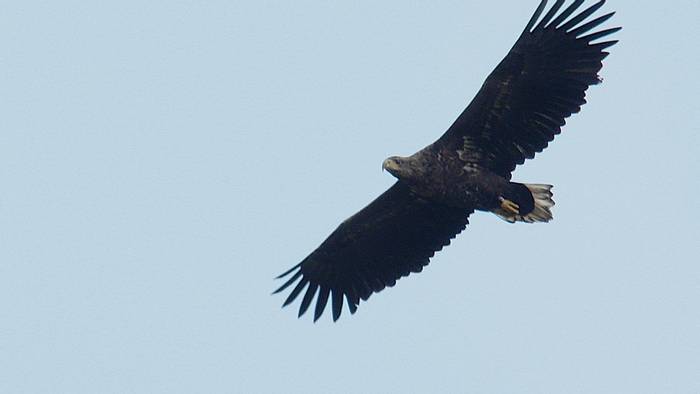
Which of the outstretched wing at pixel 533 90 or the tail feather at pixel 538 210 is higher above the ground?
the outstretched wing at pixel 533 90

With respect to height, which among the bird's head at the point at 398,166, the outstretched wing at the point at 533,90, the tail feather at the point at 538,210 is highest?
the bird's head at the point at 398,166

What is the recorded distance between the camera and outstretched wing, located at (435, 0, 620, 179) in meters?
18.5

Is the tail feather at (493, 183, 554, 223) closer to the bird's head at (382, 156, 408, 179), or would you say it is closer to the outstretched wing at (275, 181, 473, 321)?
the outstretched wing at (275, 181, 473, 321)

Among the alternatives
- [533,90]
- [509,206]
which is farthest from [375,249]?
[533,90]

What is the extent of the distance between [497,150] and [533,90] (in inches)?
34.2

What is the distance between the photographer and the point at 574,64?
1852 centimetres

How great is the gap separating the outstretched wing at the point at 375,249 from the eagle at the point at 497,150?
0.06 ft

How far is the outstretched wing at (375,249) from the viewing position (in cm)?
1988

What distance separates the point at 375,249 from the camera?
66.8 feet

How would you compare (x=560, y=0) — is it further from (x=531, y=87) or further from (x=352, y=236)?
(x=352, y=236)

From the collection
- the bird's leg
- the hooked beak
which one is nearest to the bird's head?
the hooked beak

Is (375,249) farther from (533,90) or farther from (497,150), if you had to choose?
(533,90)

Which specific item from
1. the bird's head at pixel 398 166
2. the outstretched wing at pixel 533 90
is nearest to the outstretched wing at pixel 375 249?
the bird's head at pixel 398 166

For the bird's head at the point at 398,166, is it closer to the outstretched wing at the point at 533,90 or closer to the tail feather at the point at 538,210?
the outstretched wing at the point at 533,90
